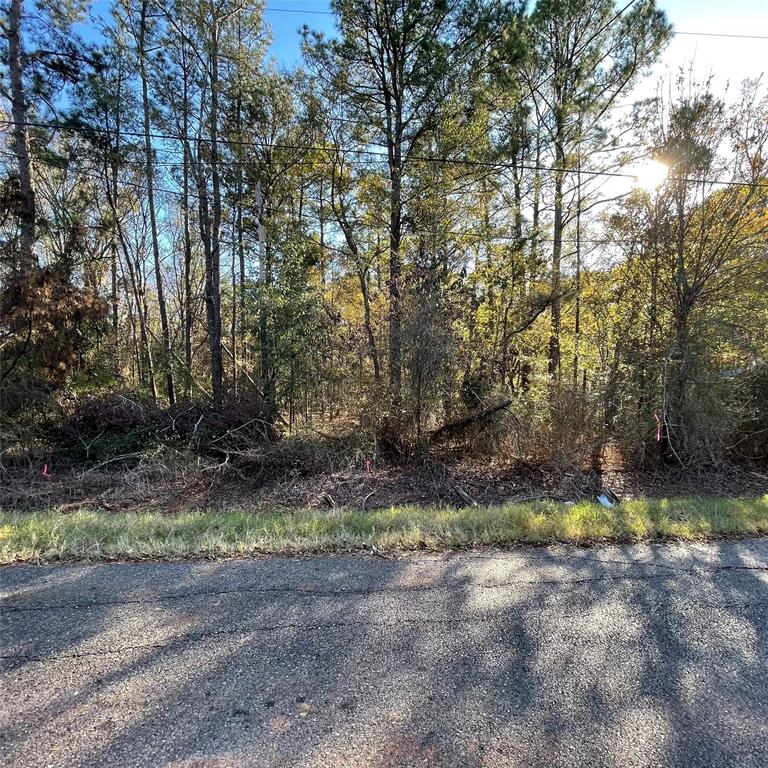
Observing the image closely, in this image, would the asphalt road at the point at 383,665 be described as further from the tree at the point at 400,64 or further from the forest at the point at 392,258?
the tree at the point at 400,64

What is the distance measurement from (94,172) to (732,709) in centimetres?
1632

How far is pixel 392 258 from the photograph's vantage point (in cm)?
950

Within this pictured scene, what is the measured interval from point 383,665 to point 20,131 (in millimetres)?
12276

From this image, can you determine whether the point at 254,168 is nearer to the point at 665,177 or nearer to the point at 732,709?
the point at 665,177

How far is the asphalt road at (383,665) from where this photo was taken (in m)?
1.62

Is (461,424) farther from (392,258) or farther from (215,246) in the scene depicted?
(215,246)

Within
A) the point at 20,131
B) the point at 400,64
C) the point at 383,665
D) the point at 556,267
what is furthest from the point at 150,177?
the point at 383,665

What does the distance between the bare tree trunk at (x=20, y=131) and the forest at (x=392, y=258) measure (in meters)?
0.06

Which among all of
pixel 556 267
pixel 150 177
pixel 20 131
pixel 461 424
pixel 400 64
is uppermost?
pixel 400 64

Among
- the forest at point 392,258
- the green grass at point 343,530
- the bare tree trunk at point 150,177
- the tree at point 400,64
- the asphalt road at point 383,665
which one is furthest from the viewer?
the bare tree trunk at point 150,177

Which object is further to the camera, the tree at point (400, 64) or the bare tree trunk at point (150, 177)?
the bare tree trunk at point (150, 177)

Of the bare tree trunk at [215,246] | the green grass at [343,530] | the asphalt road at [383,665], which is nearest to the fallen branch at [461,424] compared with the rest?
the green grass at [343,530]

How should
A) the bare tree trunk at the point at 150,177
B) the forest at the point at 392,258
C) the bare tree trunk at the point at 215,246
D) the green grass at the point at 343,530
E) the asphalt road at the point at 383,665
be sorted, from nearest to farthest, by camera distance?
the asphalt road at the point at 383,665, the green grass at the point at 343,530, the forest at the point at 392,258, the bare tree trunk at the point at 215,246, the bare tree trunk at the point at 150,177

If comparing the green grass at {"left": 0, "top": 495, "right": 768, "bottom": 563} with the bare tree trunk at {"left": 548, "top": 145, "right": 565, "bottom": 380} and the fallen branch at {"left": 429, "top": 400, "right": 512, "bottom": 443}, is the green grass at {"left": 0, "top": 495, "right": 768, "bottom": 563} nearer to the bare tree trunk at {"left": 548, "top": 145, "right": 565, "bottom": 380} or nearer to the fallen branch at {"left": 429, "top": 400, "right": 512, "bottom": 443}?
the fallen branch at {"left": 429, "top": 400, "right": 512, "bottom": 443}
